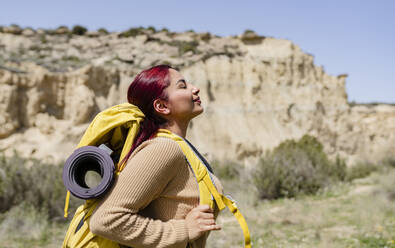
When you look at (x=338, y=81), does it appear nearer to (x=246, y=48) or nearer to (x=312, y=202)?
(x=246, y=48)

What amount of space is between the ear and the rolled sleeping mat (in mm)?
349

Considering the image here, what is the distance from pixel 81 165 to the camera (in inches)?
59.0

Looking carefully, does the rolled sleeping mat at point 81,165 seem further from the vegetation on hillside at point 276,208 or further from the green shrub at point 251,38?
the green shrub at point 251,38

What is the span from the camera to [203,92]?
20844 millimetres

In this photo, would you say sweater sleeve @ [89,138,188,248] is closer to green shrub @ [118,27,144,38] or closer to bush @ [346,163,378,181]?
bush @ [346,163,378,181]

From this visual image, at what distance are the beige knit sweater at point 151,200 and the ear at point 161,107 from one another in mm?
214

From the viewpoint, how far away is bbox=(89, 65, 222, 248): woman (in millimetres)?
1398

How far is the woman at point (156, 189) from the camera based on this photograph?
4.59 ft

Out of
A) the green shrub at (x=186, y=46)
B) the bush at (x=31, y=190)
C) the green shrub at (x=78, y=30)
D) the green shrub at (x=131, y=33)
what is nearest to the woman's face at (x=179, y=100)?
the bush at (x=31, y=190)

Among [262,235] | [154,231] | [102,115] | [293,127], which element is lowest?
[293,127]

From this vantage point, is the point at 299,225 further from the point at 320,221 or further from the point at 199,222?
the point at 199,222

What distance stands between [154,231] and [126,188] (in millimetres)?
216

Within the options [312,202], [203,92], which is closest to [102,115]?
[312,202]

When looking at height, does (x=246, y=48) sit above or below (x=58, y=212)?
above
